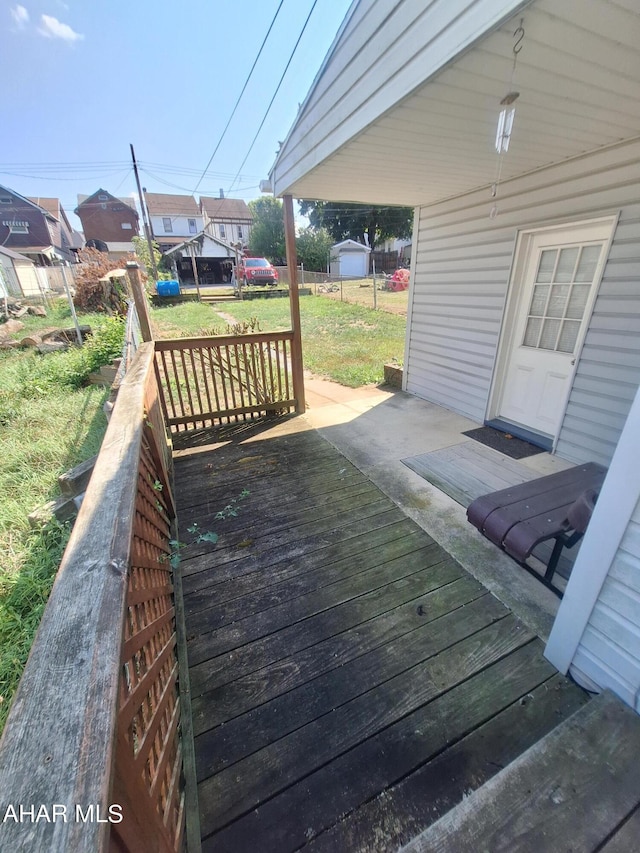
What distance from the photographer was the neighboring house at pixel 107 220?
97.3 feet

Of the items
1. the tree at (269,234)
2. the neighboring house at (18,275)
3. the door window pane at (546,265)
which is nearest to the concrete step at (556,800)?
the door window pane at (546,265)

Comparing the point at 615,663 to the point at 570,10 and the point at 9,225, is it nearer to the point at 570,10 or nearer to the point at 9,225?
the point at 570,10

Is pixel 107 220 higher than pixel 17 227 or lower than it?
higher

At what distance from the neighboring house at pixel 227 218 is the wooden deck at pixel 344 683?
1459 inches

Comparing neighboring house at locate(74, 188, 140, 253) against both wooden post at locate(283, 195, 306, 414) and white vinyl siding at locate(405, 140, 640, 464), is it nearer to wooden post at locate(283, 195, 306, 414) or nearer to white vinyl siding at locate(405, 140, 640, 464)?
wooden post at locate(283, 195, 306, 414)

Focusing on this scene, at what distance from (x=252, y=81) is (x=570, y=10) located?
8209 millimetres

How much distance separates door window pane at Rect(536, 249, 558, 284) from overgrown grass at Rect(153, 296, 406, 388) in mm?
2684

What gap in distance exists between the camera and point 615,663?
1235 millimetres

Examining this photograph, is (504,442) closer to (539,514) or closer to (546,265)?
(546,265)

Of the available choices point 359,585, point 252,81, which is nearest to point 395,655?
point 359,585

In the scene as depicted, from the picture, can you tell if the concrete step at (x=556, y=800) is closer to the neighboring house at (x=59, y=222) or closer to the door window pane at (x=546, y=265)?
the door window pane at (x=546, y=265)

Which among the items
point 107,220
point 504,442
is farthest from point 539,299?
point 107,220

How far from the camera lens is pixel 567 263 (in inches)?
117

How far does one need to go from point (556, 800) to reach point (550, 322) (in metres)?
3.30
